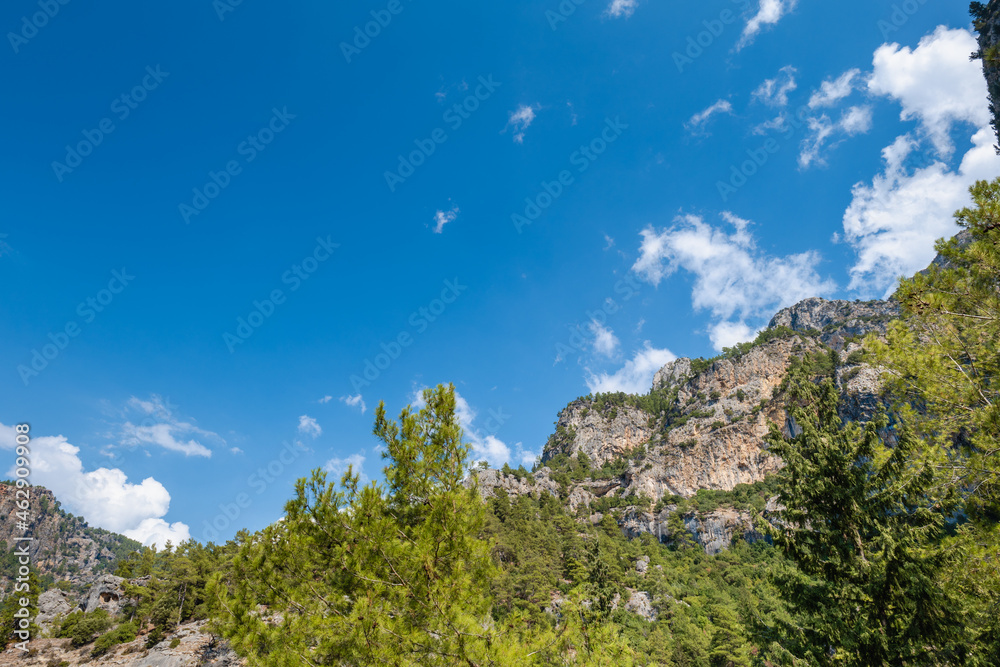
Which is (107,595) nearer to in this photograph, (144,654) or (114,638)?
(114,638)

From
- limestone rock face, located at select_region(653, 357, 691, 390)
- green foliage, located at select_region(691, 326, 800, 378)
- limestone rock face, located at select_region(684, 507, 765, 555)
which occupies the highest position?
limestone rock face, located at select_region(653, 357, 691, 390)

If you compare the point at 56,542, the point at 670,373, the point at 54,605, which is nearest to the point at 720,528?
the point at 54,605

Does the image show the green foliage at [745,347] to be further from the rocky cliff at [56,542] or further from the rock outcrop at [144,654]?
the rocky cliff at [56,542]

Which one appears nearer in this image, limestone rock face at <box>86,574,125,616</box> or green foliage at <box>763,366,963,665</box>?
green foliage at <box>763,366,963,665</box>

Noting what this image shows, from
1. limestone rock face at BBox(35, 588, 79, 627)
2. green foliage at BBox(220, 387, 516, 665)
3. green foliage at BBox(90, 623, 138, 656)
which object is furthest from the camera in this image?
limestone rock face at BBox(35, 588, 79, 627)

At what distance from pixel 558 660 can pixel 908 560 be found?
7.42 meters

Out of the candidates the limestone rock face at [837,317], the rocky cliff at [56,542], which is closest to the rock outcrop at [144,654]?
the limestone rock face at [837,317]

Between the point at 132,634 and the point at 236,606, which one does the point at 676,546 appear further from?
the point at 236,606

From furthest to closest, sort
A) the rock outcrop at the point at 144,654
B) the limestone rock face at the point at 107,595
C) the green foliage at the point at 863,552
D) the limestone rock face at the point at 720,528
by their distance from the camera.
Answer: the limestone rock face at the point at 720,528
the limestone rock face at the point at 107,595
the rock outcrop at the point at 144,654
the green foliage at the point at 863,552

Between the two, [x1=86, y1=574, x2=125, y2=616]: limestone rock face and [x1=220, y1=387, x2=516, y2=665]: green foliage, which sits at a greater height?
[x1=220, y1=387, x2=516, y2=665]: green foliage

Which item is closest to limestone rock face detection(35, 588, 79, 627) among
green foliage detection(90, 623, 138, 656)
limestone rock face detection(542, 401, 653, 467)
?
green foliage detection(90, 623, 138, 656)

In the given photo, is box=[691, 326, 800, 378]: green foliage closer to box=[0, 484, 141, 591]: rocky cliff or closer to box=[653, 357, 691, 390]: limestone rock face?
box=[653, 357, 691, 390]: limestone rock face

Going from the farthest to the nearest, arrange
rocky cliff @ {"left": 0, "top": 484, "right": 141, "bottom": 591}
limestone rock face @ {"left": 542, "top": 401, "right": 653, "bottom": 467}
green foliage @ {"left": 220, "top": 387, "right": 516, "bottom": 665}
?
1. rocky cliff @ {"left": 0, "top": 484, "right": 141, "bottom": 591}
2. limestone rock face @ {"left": 542, "top": 401, "right": 653, "bottom": 467}
3. green foliage @ {"left": 220, "top": 387, "right": 516, "bottom": 665}

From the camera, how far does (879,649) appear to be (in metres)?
Answer: 8.09
